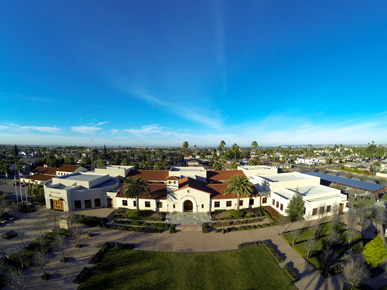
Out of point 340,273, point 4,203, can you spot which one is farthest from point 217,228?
point 4,203

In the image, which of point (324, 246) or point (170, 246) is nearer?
point (170, 246)

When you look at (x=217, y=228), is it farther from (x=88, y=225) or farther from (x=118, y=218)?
(x=88, y=225)

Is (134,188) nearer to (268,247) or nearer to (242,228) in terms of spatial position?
(242,228)

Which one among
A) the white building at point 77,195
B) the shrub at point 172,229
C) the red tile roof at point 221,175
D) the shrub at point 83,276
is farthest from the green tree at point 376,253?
the white building at point 77,195

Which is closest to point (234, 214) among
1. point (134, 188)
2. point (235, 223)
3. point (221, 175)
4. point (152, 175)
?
point (235, 223)

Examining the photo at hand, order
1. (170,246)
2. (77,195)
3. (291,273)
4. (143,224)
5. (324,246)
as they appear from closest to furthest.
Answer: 1. (291,273)
2. (170,246)
3. (324,246)
4. (143,224)
5. (77,195)

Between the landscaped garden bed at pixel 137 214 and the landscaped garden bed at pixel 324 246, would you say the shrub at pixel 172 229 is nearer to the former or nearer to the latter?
the landscaped garden bed at pixel 137 214
